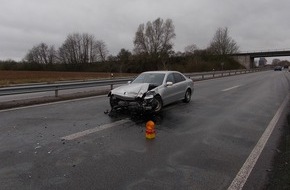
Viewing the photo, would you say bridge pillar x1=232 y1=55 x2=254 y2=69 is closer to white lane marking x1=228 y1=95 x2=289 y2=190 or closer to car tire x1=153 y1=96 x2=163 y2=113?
car tire x1=153 y1=96 x2=163 y2=113

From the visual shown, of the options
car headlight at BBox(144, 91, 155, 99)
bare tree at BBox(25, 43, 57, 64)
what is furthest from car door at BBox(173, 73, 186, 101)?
bare tree at BBox(25, 43, 57, 64)

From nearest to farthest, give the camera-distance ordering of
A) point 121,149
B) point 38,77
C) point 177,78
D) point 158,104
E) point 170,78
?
point 121,149, point 158,104, point 170,78, point 177,78, point 38,77

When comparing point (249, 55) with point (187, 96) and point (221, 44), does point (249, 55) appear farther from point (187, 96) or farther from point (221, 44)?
point (187, 96)

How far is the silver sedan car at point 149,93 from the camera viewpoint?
9.19 meters

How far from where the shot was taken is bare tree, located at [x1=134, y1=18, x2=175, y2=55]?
78750mm

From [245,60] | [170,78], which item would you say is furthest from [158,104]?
[245,60]

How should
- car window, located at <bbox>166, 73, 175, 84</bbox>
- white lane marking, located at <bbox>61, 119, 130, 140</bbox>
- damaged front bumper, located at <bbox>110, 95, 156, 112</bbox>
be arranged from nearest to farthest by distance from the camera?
white lane marking, located at <bbox>61, 119, 130, 140</bbox> < damaged front bumper, located at <bbox>110, 95, 156, 112</bbox> < car window, located at <bbox>166, 73, 175, 84</bbox>

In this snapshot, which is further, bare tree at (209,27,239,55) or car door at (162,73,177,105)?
bare tree at (209,27,239,55)

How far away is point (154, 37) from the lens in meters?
80.1

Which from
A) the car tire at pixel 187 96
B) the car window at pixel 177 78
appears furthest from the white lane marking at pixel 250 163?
the car tire at pixel 187 96

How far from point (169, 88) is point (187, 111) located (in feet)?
3.76

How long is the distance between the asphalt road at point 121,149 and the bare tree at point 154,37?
227 feet

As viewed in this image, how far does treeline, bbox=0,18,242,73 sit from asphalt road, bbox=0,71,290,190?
48629 millimetres

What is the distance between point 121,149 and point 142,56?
63174 mm
